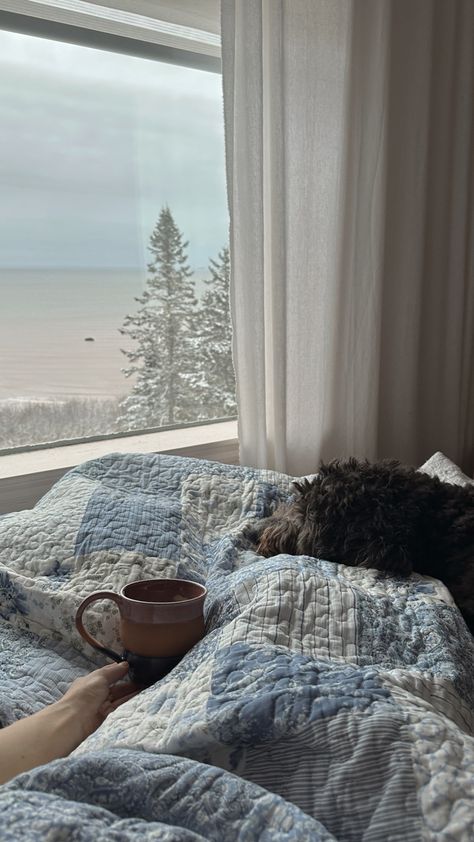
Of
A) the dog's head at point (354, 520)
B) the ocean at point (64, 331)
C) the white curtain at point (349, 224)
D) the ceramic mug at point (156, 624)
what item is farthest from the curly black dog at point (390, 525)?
the ocean at point (64, 331)

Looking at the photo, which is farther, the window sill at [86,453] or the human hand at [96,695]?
the window sill at [86,453]

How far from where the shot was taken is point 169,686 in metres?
0.85

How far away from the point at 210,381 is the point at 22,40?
3.48ft

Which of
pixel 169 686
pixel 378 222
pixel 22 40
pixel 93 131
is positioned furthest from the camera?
pixel 378 222

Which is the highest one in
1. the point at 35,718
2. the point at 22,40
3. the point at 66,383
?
the point at 22,40

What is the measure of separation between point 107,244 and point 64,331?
280 millimetres

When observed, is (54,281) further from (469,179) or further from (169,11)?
(469,179)

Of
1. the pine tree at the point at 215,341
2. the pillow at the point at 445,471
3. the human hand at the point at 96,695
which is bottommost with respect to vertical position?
the human hand at the point at 96,695

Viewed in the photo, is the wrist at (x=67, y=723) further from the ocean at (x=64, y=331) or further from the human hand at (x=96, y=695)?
the ocean at (x=64, y=331)

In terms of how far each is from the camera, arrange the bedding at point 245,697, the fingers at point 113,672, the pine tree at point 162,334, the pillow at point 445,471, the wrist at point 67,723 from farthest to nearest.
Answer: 1. the pine tree at point 162,334
2. the pillow at point 445,471
3. the fingers at point 113,672
4. the wrist at point 67,723
5. the bedding at point 245,697

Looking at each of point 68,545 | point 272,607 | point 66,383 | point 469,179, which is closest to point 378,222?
point 469,179

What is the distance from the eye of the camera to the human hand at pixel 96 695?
90 centimetres

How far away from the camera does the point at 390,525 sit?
44.3 inches

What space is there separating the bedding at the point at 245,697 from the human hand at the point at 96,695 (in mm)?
71
